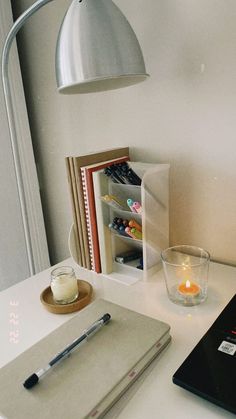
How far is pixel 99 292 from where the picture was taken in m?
0.79

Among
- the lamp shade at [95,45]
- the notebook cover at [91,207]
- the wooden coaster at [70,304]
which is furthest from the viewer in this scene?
the notebook cover at [91,207]

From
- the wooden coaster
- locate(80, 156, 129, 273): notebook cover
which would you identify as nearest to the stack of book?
locate(80, 156, 129, 273): notebook cover

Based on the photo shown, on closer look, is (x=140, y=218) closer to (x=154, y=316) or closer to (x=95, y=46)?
(x=154, y=316)

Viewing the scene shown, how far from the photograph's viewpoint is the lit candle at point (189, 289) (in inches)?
28.8

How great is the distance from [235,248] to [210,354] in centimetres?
38

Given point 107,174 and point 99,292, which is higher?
point 107,174

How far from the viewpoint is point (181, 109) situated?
33.1 inches

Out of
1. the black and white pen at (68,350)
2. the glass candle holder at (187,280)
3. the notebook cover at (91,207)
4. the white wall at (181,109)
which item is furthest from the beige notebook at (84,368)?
the white wall at (181,109)

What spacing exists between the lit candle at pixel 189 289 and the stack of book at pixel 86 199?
9.6 inches

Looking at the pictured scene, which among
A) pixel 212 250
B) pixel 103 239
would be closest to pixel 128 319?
pixel 103 239

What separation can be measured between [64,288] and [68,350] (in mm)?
200

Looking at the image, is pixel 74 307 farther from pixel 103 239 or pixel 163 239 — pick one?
pixel 163 239

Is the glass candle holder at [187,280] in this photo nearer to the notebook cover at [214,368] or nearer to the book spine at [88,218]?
the notebook cover at [214,368]

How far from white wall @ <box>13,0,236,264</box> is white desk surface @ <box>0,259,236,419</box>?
0.17m
